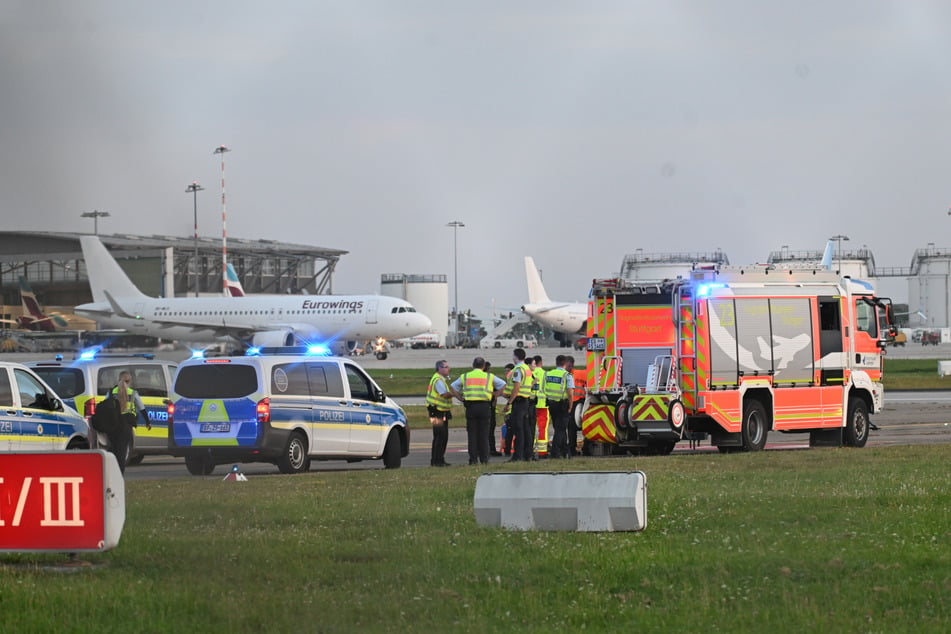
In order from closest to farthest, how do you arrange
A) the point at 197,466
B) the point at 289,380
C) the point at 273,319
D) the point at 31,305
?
1. the point at 289,380
2. the point at 197,466
3. the point at 273,319
4. the point at 31,305

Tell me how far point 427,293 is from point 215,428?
13210 centimetres

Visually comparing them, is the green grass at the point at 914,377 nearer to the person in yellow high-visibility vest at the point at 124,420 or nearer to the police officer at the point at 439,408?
Result: the police officer at the point at 439,408

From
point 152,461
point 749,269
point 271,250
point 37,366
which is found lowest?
point 152,461

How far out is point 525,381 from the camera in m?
23.6

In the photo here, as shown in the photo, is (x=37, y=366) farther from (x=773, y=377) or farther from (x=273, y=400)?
(x=773, y=377)

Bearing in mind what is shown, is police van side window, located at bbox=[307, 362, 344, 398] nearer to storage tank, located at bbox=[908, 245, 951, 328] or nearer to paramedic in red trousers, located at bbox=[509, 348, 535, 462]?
paramedic in red trousers, located at bbox=[509, 348, 535, 462]

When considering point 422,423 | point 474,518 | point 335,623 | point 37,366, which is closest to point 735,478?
point 474,518

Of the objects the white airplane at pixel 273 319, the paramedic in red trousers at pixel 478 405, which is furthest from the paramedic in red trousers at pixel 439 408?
the white airplane at pixel 273 319

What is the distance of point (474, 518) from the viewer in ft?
42.5

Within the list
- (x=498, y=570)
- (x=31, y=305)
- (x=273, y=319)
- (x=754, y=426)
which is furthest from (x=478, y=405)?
(x=31, y=305)

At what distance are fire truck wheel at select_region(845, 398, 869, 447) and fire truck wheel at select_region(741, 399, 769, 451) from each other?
2021mm

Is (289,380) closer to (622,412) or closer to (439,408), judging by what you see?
(439,408)

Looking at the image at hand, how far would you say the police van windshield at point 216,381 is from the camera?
2081 cm

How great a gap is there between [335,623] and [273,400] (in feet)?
42.2
